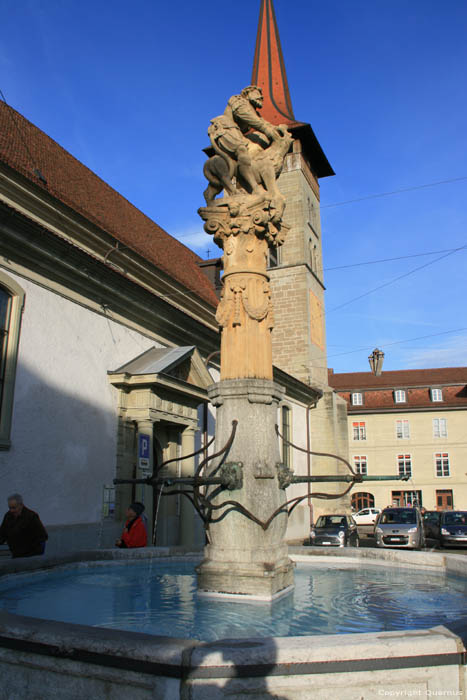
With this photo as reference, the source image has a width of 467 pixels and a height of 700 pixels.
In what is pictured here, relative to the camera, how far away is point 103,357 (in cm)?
1337

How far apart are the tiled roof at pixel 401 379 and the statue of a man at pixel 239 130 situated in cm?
4229

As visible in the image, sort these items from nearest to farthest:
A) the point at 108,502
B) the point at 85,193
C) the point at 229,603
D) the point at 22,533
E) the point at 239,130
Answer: the point at 229,603, the point at 239,130, the point at 22,533, the point at 108,502, the point at 85,193

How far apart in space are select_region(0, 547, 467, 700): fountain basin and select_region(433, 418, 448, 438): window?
43.9 metres

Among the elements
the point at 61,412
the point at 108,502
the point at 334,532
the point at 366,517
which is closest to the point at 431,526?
the point at 334,532

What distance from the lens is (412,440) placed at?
1756 inches

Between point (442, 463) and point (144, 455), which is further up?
point (442, 463)

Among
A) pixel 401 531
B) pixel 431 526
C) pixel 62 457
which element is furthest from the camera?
pixel 431 526

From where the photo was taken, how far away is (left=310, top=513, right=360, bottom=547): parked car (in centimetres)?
2009

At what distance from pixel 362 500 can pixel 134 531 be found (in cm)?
3915

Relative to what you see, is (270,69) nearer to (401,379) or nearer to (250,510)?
(401,379)

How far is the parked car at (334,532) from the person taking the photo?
791 inches

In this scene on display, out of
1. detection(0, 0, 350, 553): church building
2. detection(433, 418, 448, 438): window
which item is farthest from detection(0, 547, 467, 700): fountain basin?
detection(433, 418, 448, 438): window

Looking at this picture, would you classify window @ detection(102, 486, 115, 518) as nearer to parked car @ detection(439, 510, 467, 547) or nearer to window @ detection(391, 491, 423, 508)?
parked car @ detection(439, 510, 467, 547)

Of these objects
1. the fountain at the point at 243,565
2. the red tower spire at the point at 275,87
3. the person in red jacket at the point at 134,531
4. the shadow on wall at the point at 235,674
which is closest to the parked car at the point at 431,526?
the person in red jacket at the point at 134,531
